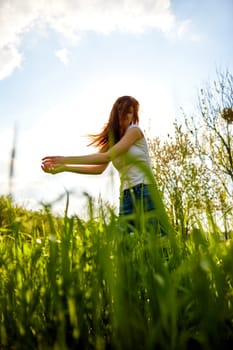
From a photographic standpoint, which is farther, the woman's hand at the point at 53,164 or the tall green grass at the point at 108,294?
the woman's hand at the point at 53,164

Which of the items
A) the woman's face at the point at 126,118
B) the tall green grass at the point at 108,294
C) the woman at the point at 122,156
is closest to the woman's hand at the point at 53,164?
the woman at the point at 122,156

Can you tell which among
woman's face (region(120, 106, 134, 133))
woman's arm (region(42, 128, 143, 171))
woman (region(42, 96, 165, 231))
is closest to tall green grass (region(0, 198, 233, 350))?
woman (region(42, 96, 165, 231))

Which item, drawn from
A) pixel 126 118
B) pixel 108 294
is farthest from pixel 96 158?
pixel 108 294

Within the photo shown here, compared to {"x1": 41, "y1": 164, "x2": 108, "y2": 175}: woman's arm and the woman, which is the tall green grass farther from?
{"x1": 41, "y1": 164, "x2": 108, "y2": 175}: woman's arm

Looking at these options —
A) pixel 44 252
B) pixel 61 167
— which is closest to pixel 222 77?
pixel 61 167

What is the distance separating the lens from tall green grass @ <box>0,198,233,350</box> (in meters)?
1.10

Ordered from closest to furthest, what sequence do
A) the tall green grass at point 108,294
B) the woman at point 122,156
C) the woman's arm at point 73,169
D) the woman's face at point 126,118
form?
the tall green grass at point 108,294
the woman's arm at point 73,169
the woman at point 122,156
the woman's face at point 126,118

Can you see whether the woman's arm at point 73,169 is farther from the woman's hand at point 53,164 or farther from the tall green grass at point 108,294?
the tall green grass at point 108,294

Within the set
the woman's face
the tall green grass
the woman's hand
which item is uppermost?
the woman's face

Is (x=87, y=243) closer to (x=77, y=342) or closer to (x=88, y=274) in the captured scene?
(x=88, y=274)

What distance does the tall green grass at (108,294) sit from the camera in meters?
1.10

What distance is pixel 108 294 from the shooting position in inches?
55.2

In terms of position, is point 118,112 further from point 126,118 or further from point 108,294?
point 108,294

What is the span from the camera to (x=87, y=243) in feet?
4.84
